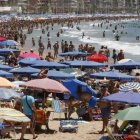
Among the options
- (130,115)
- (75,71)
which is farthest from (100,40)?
(130,115)

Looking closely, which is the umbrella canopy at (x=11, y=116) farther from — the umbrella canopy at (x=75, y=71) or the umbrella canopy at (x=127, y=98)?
the umbrella canopy at (x=75, y=71)

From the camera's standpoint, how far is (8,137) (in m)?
9.58

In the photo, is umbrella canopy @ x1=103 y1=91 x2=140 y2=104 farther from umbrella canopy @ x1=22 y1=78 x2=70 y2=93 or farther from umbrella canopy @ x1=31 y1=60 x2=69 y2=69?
umbrella canopy @ x1=31 y1=60 x2=69 y2=69

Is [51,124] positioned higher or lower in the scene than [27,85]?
lower

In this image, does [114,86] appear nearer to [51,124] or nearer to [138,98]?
[51,124]

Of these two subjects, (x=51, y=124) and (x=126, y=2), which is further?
(x=126, y=2)

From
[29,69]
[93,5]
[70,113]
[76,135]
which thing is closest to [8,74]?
[29,69]

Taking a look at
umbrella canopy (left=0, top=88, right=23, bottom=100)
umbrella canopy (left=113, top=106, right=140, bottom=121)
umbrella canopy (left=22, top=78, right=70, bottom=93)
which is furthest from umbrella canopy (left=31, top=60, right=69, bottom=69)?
umbrella canopy (left=113, top=106, right=140, bottom=121)

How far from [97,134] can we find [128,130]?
5.69 ft

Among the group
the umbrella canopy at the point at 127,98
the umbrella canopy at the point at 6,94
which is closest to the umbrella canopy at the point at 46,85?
the umbrella canopy at the point at 6,94

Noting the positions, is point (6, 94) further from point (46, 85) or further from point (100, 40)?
point (100, 40)

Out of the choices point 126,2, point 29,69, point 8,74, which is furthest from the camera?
point 126,2

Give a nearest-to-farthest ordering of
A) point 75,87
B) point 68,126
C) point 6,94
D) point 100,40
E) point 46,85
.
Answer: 1. point 6,94
2. point 68,126
3. point 46,85
4. point 75,87
5. point 100,40

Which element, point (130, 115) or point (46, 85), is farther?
point (46, 85)
